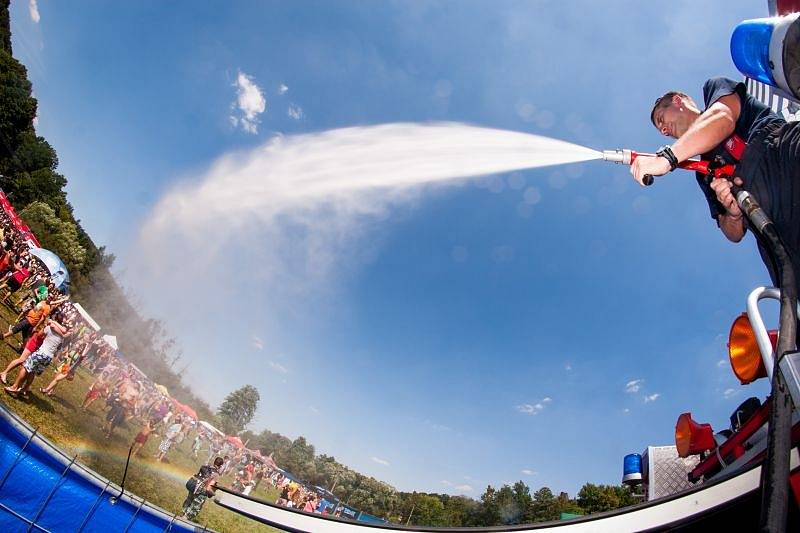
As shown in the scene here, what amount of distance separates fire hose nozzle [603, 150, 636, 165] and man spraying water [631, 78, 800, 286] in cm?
21

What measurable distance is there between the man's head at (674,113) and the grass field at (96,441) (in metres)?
11.1

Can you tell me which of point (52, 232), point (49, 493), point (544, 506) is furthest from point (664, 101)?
point (544, 506)

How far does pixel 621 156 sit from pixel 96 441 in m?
17.2

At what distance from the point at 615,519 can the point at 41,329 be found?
15.6 m

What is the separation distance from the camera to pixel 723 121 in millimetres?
2639

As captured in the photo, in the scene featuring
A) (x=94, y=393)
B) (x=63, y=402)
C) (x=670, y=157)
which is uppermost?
(x=670, y=157)

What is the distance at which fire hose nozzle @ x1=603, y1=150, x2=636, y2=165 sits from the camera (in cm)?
309

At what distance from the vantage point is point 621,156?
10.2 ft

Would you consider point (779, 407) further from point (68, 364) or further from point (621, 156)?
point (68, 364)

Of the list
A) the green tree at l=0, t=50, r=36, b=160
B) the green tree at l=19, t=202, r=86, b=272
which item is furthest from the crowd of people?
the green tree at l=0, t=50, r=36, b=160

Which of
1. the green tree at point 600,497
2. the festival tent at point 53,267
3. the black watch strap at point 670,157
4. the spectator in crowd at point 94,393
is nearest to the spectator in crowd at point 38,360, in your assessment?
the spectator in crowd at point 94,393

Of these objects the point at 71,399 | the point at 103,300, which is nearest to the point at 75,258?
the point at 103,300

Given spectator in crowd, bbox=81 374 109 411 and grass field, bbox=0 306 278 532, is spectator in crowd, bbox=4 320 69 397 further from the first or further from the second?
spectator in crowd, bbox=81 374 109 411

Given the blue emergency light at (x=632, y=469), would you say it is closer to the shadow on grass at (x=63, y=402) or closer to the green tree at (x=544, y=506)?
the shadow on grass at (x=63, y=402)
